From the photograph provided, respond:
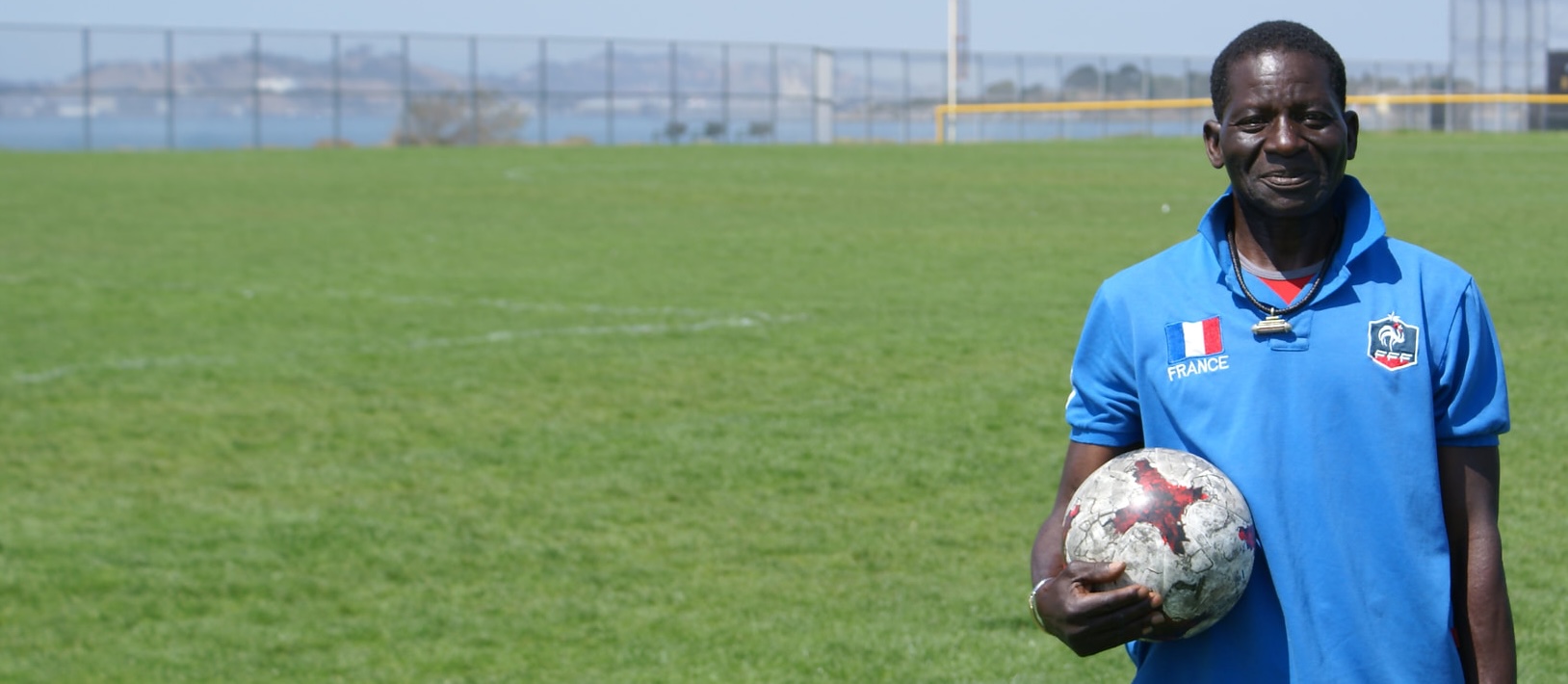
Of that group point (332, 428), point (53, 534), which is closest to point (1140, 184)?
point (332, 428)

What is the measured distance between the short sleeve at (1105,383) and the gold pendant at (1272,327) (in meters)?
0.19

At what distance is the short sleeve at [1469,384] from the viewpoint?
7.39 feet

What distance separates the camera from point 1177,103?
43.8 metres

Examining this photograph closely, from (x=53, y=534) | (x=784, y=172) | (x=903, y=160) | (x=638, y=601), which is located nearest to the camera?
(x=638, y=601)

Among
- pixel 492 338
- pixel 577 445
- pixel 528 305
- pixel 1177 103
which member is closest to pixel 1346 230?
pixel 577 445

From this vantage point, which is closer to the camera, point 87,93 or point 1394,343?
point 1394,343

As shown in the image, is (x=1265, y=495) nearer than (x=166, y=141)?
Yes

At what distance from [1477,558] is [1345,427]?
272 mm

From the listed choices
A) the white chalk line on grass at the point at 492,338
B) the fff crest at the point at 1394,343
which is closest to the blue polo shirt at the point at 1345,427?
the fff crest at the point at 1394,343

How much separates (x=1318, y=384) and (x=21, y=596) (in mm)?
4805

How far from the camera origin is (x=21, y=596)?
575 centimetres

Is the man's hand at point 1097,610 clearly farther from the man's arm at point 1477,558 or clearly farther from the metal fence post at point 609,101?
the metal fence post at point 609,101

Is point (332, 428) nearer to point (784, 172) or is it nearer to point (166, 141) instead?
point (784, 172)

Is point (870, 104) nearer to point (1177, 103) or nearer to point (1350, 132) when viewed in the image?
point (1177, 103)
